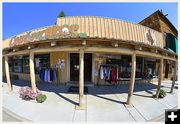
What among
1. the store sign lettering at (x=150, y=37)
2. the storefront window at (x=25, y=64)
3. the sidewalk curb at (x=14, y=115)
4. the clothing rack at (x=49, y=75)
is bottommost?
the sidewalk curb at (x=14, y=115)

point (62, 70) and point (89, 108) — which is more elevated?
point (62, 70)

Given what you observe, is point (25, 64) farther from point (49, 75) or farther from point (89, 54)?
point (89, 54)

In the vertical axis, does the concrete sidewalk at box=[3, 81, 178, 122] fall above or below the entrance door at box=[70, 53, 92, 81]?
below

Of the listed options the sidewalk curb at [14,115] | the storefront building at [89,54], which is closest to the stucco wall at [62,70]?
the storefront building at [89,54]

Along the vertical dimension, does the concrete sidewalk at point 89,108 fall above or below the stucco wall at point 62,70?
below

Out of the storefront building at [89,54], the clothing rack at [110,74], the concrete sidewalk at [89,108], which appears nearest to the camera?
A: the concrete sidewalk at [89,108]

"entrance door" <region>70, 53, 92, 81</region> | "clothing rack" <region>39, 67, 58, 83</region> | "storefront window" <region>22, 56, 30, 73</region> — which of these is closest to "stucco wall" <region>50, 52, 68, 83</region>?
"entrance door" <region>70, 53, 92, 81</region>

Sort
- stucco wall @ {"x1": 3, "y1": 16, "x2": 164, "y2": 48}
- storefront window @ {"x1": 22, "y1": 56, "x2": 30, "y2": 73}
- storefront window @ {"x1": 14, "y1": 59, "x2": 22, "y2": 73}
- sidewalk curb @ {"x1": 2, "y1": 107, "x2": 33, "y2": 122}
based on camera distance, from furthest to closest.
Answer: storefront window @ {"x1": 14, "y1": 59, "x2": 22, "y2": 73} < storefront window @ {"x1": 22, "y1": 56, "x2": 30, "y2": 73} < stucco wall @ {"x1": 3, "y1": 16, "x2": 164, "y2": 48} < sidewalk curb @ {"x1": 2, "y1": 107, "x2": 33, "y2": 122}

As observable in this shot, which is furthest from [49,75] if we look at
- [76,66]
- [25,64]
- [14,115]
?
[25,64]

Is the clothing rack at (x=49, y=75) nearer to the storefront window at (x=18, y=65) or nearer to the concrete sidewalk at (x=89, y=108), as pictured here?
Answer: the concrete sidewalk at (x=89, y=108)

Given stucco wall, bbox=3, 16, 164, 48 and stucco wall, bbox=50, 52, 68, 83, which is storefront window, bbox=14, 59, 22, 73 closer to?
stucco wall, bbox=3, 16, 164, 48

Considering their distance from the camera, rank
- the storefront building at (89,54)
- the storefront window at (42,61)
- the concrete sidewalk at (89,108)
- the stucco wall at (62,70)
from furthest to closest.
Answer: the storefront window at (42,61)
the stucco wall at (62,70)
the storefront building at (89,54)
the concrete sidewalk at (89,108)

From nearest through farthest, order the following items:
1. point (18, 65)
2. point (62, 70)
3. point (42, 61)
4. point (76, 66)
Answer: point (62, 70), point (76, 66), point (42, 61), point (18, 65)

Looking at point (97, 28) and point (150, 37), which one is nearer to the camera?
point (97, 28)
